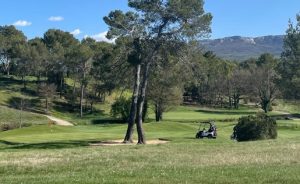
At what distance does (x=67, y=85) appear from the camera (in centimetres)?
12038

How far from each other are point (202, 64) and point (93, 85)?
70.5m

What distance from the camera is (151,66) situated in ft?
136

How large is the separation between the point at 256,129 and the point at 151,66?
9503mm

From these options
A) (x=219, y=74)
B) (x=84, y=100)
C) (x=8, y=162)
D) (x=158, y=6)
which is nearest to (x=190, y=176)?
(x=8, y=162)

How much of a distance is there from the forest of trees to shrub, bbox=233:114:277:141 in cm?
547

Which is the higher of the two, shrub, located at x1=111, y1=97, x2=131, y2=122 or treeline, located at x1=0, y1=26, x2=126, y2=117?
treeline, located at x1=0, y1=26, x2=126, y2=117

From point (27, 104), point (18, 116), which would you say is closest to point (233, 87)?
point (27, 104)

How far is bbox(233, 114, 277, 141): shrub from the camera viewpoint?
3675cm

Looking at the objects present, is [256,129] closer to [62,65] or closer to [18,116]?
[18,116]

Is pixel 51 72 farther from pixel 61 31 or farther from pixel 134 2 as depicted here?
pixel 134 2

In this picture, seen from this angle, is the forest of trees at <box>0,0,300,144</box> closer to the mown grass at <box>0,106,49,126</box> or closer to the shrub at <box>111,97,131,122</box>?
the shrub at <box>111,97,131,122</box>

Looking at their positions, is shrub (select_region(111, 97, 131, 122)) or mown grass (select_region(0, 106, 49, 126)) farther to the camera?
mown grass (select_region(0, 106, 49, 126))

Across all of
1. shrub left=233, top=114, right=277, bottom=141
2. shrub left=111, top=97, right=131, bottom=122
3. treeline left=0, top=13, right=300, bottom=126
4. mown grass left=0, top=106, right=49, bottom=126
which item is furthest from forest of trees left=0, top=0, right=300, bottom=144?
mown grass left=0, top=106, right=49, bottom=126

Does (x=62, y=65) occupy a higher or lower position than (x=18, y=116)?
higher
